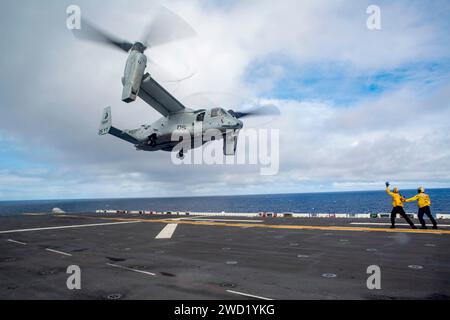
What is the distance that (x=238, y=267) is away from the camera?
10102 millimetres

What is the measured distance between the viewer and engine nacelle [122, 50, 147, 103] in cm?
1911

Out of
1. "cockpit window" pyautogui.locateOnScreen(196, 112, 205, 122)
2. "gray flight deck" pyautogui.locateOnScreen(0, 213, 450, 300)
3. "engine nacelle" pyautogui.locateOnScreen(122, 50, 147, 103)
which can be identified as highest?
"engine nacelle" pyautogui.locateOnScreen(122, 50, 147, 103)

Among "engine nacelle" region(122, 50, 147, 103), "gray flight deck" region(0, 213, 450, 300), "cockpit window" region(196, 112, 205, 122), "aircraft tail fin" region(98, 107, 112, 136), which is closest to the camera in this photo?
"gray flight deck" region(0, 213, 450, 300)

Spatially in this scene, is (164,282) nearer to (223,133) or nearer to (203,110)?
(223,133)

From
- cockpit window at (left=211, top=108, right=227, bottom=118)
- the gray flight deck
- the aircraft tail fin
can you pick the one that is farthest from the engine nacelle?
the gray flight deck

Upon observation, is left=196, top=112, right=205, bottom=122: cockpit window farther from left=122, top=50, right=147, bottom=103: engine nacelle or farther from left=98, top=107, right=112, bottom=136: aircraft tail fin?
left=98, top=107, right=112, bottom=136: aircraft tail fin

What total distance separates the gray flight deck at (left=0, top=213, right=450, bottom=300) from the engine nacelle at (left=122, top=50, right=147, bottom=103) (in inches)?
359

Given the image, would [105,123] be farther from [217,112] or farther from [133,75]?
[217,112]

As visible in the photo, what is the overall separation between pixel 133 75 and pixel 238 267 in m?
14.6

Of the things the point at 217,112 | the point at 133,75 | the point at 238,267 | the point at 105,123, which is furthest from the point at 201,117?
the point at 238,267

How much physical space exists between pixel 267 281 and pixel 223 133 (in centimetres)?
1657

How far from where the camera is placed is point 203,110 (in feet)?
82.0

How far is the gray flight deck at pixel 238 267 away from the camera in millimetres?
7492
